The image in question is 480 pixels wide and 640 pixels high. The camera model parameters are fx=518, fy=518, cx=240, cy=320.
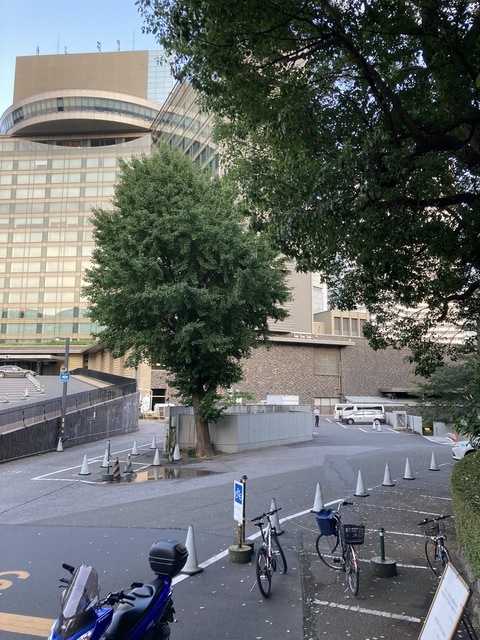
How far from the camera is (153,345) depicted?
21.2m

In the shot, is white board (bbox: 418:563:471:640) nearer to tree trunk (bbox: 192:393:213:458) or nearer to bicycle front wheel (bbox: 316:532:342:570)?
bicycle front wheel (bbox: 316:532:342:570)

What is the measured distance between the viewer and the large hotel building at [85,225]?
64875 millimetres

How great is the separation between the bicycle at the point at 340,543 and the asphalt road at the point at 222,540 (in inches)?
7.9

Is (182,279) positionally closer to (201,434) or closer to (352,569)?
(201,434)

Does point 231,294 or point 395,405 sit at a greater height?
point 231,294

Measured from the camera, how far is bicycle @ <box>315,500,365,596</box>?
6570mm

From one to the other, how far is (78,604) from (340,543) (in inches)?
190

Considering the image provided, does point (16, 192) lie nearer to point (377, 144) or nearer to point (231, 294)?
point (231, 294)

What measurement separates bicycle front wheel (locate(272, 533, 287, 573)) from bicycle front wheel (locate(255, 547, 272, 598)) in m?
0.29

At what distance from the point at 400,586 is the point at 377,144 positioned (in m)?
6.56

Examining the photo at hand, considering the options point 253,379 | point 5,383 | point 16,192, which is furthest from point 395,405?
point 16,192

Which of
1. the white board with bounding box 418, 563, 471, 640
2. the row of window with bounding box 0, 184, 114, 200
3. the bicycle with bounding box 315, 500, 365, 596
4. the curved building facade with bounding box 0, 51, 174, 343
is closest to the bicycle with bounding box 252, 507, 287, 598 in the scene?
the bicycle with bounding box 315, 500, 365, 596

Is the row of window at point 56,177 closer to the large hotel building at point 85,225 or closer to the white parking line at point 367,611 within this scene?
the large hotel building at point 85,225

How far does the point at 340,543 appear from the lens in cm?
763
